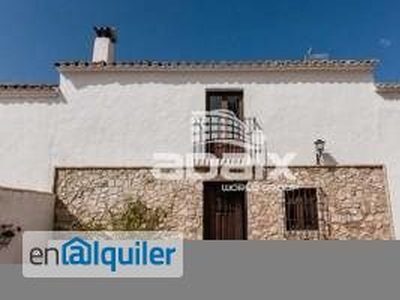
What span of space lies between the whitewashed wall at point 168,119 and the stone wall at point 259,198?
1.22 feet

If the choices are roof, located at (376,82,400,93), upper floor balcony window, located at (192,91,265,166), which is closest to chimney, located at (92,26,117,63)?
upper floor balcony window, located at (192,91,265,166)

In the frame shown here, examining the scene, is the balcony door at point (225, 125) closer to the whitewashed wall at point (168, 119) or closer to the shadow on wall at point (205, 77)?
the whitewashed wall at point (168, 119)

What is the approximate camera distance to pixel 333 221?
10.1 meters

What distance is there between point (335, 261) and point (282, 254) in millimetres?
1224

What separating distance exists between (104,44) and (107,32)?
48 centimetres

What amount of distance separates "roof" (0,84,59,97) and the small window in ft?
24.5

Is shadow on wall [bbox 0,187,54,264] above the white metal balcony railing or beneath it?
beneath

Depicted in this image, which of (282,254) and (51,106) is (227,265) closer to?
(282,254)

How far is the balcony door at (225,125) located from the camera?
10648mm

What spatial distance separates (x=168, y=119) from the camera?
1080cm

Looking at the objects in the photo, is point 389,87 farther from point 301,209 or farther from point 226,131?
point 226,131

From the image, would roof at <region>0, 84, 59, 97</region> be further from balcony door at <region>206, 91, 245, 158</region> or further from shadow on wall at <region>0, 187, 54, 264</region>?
balcony door at <region>206, 91, 245, 158</region>

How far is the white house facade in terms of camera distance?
10.5 meters

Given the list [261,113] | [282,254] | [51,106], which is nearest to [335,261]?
[282,254]
